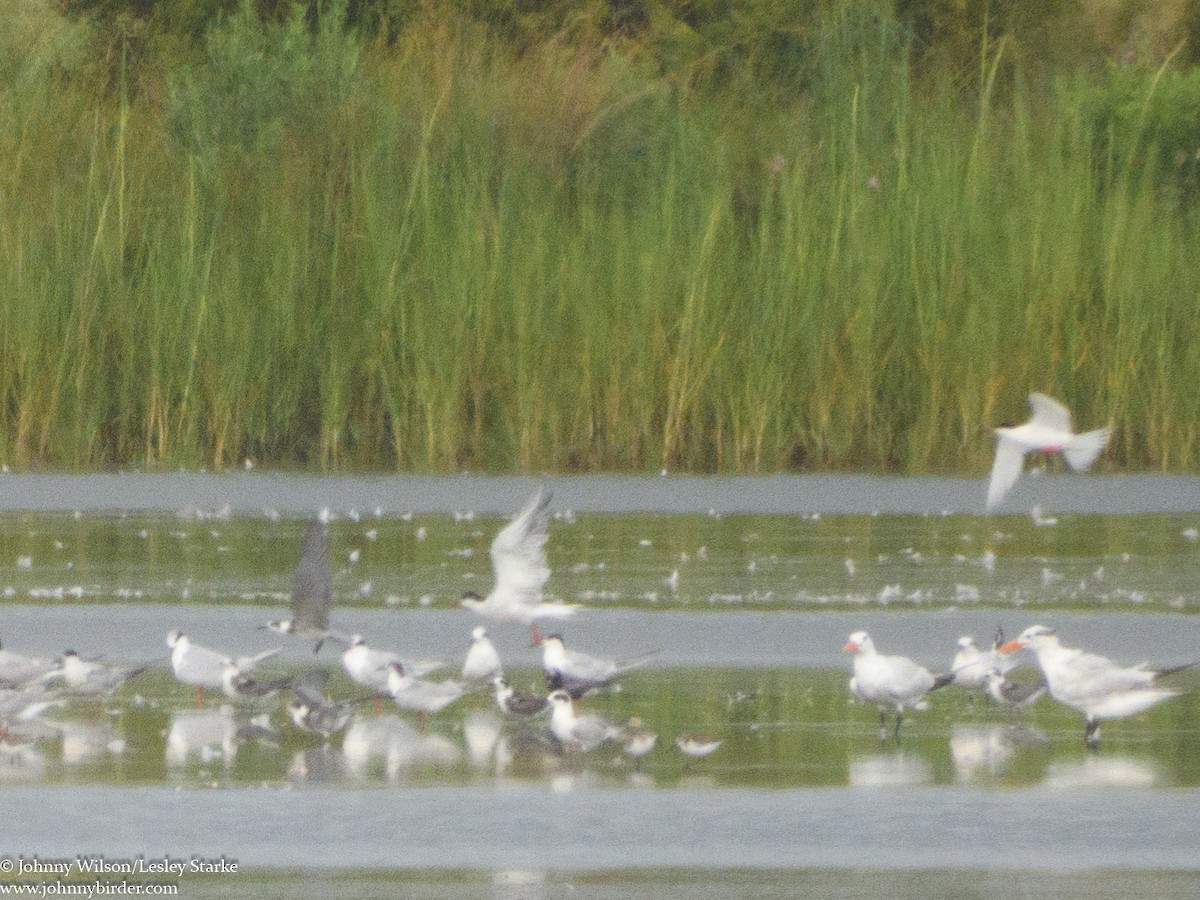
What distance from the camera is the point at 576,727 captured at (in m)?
6.56

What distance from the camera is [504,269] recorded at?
13508 millimetres

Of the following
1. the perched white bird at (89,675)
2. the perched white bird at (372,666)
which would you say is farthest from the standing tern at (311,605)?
the perched white bird at (89,675)

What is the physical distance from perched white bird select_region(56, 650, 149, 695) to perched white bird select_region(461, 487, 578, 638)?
1.45 metres

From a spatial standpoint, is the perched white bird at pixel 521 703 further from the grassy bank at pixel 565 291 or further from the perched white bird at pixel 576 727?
the grassy bank at pixel 565 291

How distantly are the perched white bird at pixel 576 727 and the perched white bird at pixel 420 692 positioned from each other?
62 centimetres

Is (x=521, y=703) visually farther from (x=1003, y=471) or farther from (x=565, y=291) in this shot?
(x=565, y=291)

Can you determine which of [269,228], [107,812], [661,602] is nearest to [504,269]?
[269,228]

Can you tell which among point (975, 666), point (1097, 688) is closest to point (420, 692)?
point (975, 666)

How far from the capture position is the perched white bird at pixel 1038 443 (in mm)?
11047

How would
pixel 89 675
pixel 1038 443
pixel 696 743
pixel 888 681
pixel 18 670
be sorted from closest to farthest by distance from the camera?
pixel 696 743, pixel 888 681, pixel 18 670, pixel 89 675, pixel 1038 443

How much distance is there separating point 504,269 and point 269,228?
4.70 ft

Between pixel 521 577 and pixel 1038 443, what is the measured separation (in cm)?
347

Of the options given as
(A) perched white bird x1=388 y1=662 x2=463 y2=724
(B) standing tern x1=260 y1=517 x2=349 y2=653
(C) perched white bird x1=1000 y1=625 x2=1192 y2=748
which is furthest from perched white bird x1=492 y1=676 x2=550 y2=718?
(C) perched white bird x1=1000 y1=625 x2=1192 y2=748

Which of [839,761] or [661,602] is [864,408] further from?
[839,761]
